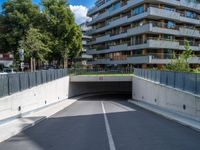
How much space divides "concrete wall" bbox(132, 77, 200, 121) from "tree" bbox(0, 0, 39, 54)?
2451 cm

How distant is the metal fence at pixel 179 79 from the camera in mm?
13608

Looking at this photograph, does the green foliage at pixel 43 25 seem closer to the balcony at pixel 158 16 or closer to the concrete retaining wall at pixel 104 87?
the concrete retaining wall at pixel 104 87

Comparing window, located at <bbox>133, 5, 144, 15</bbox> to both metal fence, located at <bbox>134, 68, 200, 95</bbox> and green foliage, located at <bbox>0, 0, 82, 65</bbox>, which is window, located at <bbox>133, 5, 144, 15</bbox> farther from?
metal fence, located at <bbox>134, 68, 200, 95</bbox>

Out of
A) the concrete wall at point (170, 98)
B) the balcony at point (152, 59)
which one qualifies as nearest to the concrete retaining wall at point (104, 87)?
the balcony at point (152, 59)

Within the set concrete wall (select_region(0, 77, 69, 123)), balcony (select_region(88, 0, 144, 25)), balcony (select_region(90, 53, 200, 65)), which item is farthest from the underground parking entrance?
balcony (select_region(88, 0, 144, 25))

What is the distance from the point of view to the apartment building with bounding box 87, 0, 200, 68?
42.1 meters

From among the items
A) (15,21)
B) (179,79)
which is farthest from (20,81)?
(15,21)

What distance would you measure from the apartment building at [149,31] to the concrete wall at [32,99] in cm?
1896

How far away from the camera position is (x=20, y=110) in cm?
1535

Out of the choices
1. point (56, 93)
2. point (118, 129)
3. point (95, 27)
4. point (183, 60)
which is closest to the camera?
point (118, 129)

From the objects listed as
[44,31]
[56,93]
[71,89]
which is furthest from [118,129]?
[44,31]

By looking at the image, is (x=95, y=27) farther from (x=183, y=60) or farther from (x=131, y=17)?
(x=183, y=60)

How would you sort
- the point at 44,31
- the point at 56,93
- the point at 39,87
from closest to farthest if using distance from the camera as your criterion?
1. the point at 39,87
2. the point at 56,93
3. the point at 44,31

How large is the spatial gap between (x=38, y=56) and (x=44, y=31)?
11.0m
